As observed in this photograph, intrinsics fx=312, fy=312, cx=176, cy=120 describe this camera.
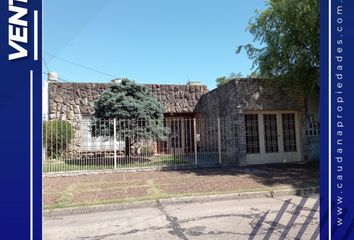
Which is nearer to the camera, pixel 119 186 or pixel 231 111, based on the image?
pixel 119 186

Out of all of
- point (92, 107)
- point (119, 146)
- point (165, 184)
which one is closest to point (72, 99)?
point (92, 107)

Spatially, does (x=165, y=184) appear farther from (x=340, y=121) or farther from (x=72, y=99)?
(x=72, y=99)

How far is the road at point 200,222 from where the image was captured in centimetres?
525

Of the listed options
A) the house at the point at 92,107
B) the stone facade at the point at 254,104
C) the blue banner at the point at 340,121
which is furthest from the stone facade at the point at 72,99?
the blue banner at the point at 340,121

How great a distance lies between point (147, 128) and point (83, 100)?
5.91m

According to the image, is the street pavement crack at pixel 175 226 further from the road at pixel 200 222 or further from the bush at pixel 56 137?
the bush at pixel 56 137

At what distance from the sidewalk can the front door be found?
1.50 m

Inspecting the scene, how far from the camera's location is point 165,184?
384 inches

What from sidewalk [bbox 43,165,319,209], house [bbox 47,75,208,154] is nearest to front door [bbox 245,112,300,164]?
sidewalk [bbox 43,165,319,209]

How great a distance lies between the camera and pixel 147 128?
573 inches
